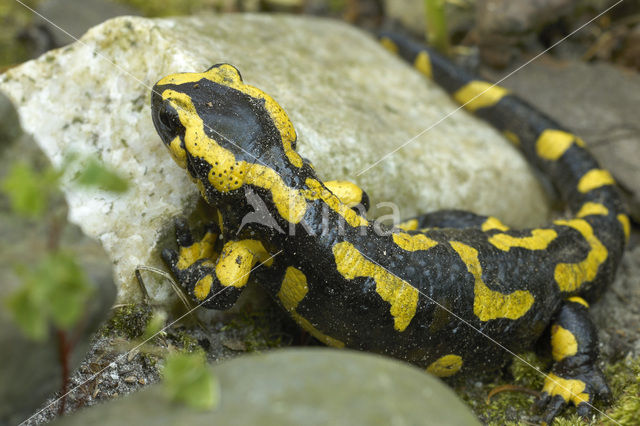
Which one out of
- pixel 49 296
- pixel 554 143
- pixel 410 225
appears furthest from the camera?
pixel 554 143

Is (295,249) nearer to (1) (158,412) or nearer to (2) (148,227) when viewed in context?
(2) (148,227)

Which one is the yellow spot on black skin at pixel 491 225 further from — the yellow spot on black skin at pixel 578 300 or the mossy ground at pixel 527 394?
the mossy ground at pixel 527 394

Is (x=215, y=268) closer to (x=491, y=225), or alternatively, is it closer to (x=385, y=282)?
(x=385, y=282)

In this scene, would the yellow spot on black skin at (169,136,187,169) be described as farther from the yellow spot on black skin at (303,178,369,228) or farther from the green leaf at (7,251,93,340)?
the green leaf at (7,251,93,340)

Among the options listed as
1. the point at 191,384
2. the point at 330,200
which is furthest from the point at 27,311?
the point at 330,200

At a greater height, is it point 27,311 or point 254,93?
point 27,311

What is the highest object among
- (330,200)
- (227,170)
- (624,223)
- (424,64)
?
(227,170)
